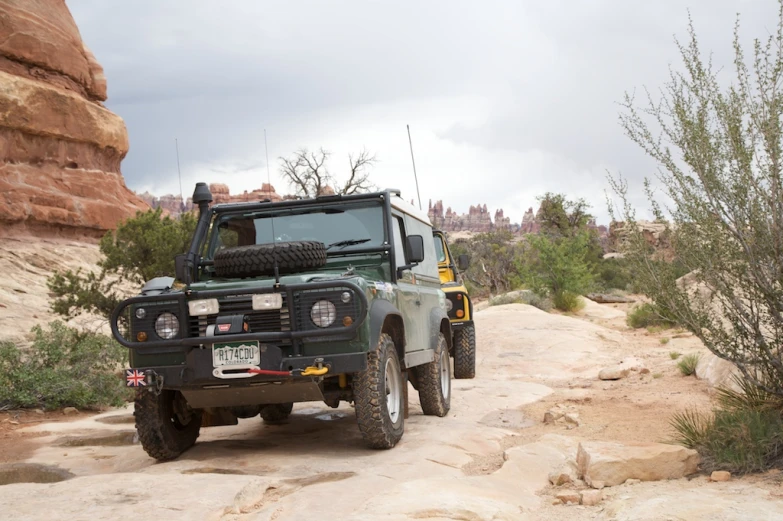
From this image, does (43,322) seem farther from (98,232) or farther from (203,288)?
(203,288)

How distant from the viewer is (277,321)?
566cm

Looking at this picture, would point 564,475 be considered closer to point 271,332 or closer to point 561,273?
point 271,332

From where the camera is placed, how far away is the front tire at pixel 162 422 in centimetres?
599

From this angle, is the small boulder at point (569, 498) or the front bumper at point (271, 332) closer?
the small boulder at point (569, 498)

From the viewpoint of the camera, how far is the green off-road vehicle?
220 inches

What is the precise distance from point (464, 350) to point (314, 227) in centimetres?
580

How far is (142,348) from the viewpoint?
580cm

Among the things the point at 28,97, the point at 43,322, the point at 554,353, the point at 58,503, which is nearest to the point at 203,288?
the point at 58,503

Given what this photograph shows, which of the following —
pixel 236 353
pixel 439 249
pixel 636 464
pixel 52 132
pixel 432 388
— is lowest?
pixel 636 464

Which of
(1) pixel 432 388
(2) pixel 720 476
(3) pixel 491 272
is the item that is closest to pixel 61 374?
(1) pixel 432 388

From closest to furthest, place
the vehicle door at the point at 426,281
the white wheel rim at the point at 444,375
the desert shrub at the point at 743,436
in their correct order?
the desert shrub at the point at 743,436 → the vehicle door at the point at 426,281 → the white wheel rim at the point at 444,375

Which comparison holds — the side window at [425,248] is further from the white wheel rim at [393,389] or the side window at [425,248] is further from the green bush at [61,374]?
the green bush at [61,374]

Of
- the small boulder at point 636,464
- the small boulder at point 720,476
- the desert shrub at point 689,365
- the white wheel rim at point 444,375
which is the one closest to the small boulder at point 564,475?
the small boulder at point 636,464

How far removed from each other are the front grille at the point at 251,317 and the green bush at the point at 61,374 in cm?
644
